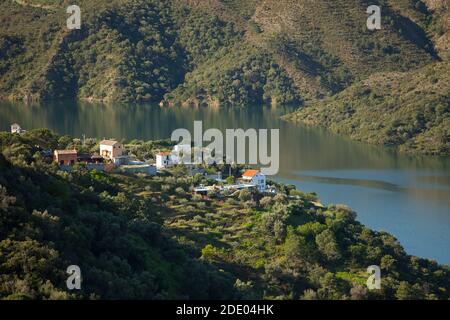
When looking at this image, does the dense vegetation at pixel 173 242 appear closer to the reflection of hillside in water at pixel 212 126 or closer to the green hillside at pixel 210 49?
the reflection of hillside in water at pixel 212 126

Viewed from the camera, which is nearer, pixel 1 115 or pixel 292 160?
pixel 292 160

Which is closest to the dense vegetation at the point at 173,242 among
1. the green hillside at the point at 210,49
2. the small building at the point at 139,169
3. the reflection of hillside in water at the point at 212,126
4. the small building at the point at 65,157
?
the small building at the point at 139,169

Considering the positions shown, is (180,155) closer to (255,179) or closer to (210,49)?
(255,179)

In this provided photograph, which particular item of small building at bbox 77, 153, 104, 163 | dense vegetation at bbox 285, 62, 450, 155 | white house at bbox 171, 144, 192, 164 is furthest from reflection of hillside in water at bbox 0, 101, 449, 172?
small building at bbox 77, 153, 104, 163

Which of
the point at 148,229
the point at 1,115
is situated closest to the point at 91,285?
the point at 148,229

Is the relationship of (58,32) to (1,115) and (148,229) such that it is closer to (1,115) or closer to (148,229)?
(1,115)

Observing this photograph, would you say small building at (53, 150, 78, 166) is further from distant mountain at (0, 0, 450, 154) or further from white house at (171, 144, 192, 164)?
distant mountain at (0, 0, 450, 154)
